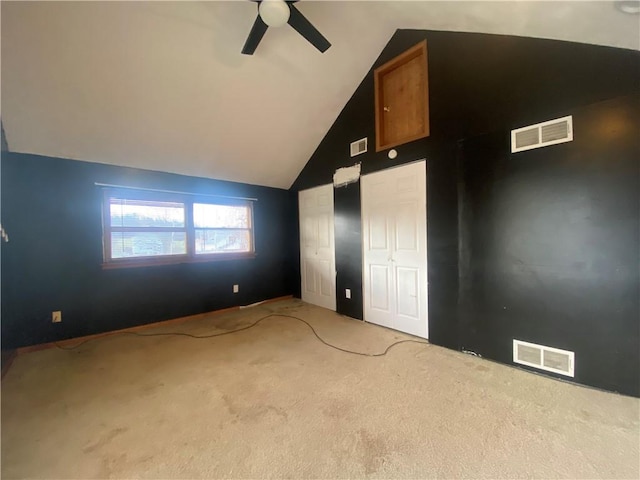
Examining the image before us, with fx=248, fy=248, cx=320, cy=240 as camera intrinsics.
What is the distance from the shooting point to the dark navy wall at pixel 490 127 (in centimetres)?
177

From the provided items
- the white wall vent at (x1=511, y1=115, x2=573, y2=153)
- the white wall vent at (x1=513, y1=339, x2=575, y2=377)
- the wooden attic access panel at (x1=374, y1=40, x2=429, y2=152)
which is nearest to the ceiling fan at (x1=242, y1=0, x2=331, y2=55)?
the wooden attic access panel at (x1=374, y1=40, x2=429, y2=152)

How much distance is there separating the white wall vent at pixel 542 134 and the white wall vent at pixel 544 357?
1.67m

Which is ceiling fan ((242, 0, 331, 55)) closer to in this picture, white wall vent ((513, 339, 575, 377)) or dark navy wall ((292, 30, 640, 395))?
dark navy wall ((292, 30, 640, 395))

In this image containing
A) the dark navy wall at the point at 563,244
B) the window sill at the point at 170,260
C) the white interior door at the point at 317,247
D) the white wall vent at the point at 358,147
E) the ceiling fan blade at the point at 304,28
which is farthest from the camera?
the white interior door at the point at 317,247

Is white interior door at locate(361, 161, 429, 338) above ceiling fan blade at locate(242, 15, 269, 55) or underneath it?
underneath

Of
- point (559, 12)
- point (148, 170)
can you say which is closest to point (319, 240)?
point (148, 170)

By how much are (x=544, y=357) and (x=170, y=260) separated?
4.39 m

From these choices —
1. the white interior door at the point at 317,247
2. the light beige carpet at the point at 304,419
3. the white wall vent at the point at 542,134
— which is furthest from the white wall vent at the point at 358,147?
the light beige carpet at the point at 304,419

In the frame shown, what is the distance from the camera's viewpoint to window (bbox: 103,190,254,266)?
324cm

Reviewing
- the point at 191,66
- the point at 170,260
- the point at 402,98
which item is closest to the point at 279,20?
the point at 191,66

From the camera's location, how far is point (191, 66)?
2500 millimetres

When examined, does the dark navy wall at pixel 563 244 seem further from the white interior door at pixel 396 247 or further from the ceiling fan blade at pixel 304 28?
the ceiling fan blade at pixel 304 28

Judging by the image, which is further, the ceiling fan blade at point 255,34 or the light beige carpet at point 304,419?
the ceiling fan blade at point 255,34

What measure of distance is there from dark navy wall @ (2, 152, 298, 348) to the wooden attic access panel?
286 cm
